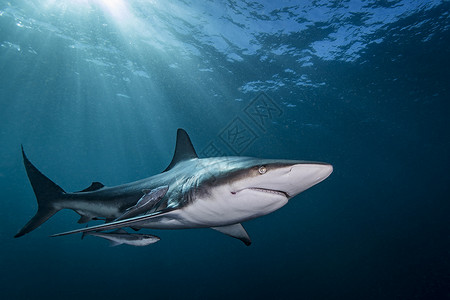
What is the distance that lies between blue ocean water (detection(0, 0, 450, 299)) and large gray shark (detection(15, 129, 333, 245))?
238 centimetres

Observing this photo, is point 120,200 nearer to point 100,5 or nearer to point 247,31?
Answer: point 247,31

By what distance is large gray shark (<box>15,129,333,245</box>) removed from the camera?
2.02 m

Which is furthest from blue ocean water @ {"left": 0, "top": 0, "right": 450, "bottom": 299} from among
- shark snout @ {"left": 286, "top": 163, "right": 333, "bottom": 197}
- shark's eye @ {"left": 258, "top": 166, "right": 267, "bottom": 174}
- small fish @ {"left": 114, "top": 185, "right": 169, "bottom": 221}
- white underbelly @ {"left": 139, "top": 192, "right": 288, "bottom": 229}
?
shark snout @ {"left": 286, "top": 163, "right": 333, "bottom": 197}

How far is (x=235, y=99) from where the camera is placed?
2081 cm

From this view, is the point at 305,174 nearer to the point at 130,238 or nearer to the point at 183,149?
the point at 130,238

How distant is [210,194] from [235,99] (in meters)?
19.1

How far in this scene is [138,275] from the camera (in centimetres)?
2064

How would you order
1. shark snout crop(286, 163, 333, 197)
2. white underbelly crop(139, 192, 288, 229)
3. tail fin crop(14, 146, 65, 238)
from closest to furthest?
shark snout crop(286, 163, 333, 197)
white underbelly crop(139, 192, 288, 229)
tail fin crop(14, 146, 65, 238)

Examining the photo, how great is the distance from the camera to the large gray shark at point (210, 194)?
2.02 meters

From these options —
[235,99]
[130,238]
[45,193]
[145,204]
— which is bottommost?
[45,193]

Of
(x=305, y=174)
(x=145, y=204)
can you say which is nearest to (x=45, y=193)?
(x=145, y=204)

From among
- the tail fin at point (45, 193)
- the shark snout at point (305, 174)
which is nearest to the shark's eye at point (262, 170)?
the shark snout at point (305, 174)

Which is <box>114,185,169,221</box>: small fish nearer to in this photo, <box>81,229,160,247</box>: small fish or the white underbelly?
the white underbelly

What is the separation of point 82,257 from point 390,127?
38599 mm
